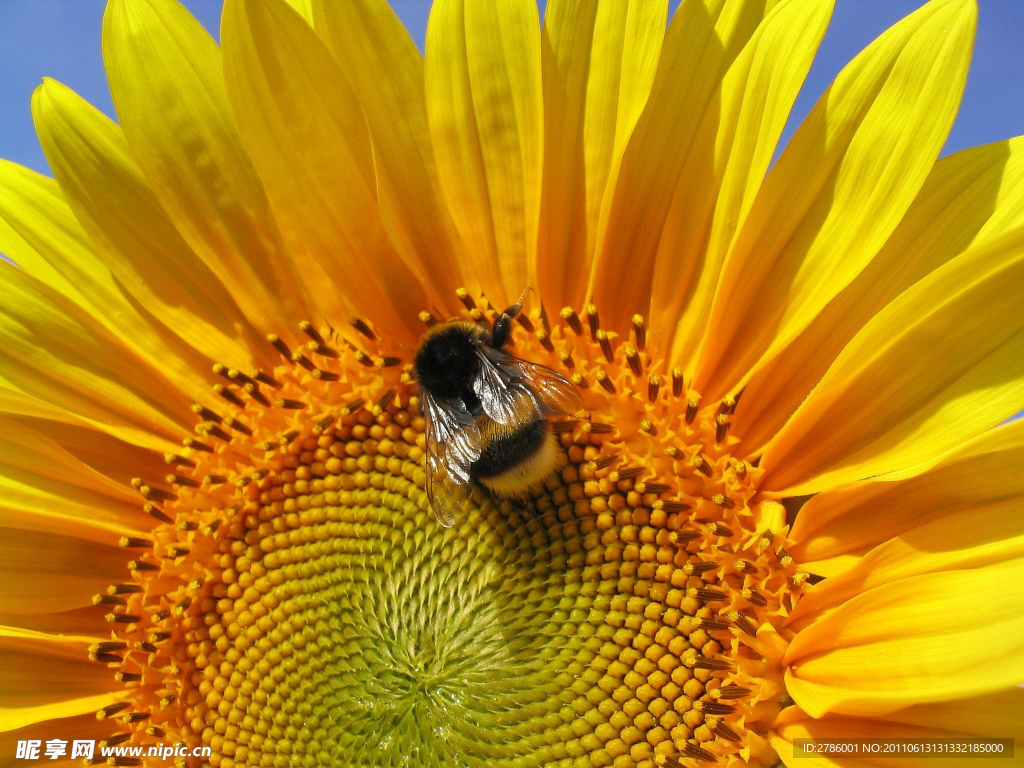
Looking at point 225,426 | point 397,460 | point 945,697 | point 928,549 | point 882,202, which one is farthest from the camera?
point 225,426

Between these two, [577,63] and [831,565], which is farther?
[577,63]

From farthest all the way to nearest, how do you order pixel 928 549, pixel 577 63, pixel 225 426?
pixel 225 426 < pixel 577 63 < pixel 928 549

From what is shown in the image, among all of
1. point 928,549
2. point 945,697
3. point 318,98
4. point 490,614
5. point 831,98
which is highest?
point 318,98

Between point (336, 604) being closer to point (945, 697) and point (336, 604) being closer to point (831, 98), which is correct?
point (945, 697)

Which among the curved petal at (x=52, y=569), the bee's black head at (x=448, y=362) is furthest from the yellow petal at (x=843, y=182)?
the curved petal at (x=52, y=569)

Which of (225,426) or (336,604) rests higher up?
(225,426)

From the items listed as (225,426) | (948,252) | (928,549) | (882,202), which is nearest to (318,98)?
(225,426)
